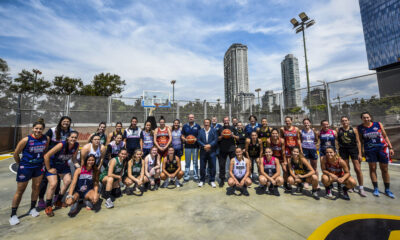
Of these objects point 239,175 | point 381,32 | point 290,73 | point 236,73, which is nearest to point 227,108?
point 239,175

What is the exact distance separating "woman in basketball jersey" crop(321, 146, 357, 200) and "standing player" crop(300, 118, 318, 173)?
0.45m

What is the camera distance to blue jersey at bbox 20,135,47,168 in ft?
11.0

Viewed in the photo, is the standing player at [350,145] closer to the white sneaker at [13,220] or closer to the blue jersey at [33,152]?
the blue jersey at [33,152]

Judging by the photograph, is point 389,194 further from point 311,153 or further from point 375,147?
point 311,153

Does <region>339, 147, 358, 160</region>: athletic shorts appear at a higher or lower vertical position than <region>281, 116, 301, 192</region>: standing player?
lower

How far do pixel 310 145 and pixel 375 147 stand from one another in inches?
55.1

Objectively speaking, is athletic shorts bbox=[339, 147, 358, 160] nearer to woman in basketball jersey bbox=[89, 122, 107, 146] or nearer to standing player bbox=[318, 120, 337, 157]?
standing player bbox=[318, 120, 337, 157]

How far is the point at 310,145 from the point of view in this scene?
4961mm

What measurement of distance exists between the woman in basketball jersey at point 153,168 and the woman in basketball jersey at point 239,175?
203 cm

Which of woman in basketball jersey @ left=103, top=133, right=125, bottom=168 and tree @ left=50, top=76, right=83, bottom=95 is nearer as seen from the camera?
woman in basketball jersey @ left=103, top=133, right=125, bottom=168

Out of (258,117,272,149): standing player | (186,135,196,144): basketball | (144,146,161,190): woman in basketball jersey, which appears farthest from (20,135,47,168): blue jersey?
(258,117,272,149): standing player

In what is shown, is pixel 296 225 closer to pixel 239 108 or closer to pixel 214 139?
pixel 214 139

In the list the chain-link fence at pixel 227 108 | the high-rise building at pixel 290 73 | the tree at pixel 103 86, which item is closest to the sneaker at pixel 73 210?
the chain-link fence at pixel 227 108

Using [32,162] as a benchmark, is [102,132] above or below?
above
